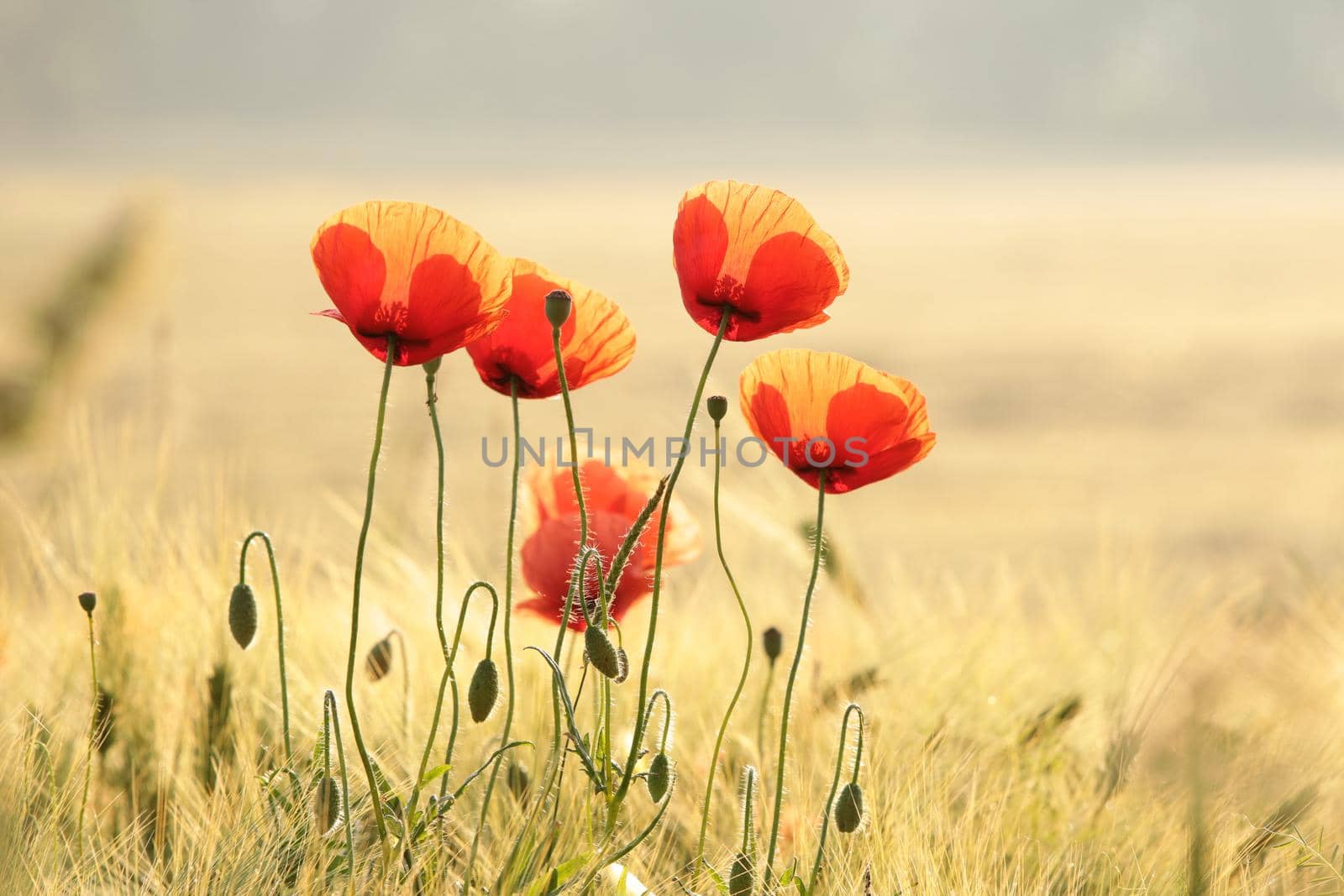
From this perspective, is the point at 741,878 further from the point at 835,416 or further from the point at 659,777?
the point at 835,416

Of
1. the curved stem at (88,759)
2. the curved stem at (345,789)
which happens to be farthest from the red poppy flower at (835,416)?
the curved stem at (88,759)

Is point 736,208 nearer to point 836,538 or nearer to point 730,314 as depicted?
point 730,314

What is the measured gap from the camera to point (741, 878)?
2.15ft

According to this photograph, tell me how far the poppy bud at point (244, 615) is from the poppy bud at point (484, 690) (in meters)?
0.11

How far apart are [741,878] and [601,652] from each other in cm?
14

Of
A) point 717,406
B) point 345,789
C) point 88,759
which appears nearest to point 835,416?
point 717,406

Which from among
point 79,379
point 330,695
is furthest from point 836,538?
point 79,379

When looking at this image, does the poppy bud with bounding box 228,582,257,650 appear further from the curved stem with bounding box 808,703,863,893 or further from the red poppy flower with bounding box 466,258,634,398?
the curved stem with bounding box 808,703,863,893

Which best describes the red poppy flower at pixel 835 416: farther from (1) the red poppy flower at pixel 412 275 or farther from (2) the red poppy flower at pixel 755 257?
(1) the red poppy flower at pixel 412 275

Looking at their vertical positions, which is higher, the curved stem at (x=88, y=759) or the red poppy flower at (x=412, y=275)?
the red poppy flower at (x=412, y=275)

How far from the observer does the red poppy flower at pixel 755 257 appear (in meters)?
0.66

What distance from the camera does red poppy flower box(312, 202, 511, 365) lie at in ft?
2.06

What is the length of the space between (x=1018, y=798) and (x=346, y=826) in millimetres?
440

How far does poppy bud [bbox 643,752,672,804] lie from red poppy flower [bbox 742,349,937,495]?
0.15m
